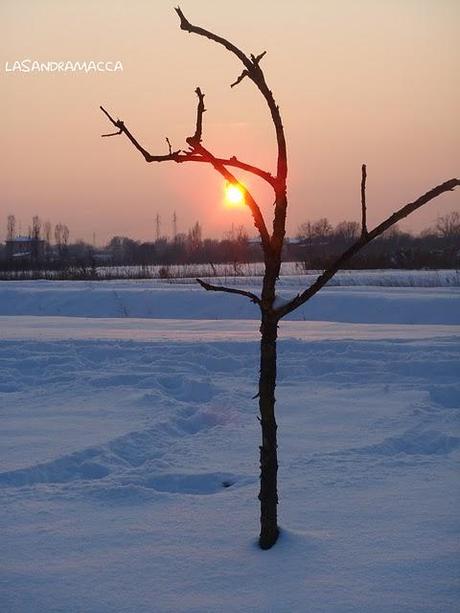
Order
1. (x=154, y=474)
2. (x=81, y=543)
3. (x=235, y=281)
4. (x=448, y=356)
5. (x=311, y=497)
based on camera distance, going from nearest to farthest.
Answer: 1. (x=81, y=543)
2. (x=311, y=497)
3. (x=154, y=474)
4. (x=448, y=356)
5. (x=235, y=281)

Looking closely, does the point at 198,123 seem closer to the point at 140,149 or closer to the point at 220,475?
the point at 140,149

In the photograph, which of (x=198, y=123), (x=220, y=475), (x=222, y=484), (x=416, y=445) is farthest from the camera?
(x=416, y=445)

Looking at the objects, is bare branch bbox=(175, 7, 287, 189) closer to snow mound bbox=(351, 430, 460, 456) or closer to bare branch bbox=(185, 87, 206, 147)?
bare branch bbox=(185, 87, 206, 147)

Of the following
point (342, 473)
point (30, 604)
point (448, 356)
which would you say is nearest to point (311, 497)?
point (342, 473)

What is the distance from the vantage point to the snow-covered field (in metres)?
3.27

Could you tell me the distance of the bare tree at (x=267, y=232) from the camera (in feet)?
11.3

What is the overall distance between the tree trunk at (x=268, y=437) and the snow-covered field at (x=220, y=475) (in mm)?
104

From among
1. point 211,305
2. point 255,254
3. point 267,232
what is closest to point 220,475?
point 267,232

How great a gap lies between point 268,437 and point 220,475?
58.8 inches

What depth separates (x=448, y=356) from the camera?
29.3 ft

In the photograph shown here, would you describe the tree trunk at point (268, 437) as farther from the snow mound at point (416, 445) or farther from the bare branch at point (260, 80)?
the snow mound at point (416, 445)

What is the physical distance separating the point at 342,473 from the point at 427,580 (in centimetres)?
176

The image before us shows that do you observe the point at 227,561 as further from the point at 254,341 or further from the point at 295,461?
the point at 254,341

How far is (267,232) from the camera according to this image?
3553 mm
